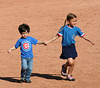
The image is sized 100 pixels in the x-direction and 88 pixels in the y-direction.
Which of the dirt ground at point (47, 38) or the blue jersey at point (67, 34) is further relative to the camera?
the dirt ground at point (47, 38)

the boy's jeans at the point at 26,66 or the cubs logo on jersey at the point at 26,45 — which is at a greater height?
the cubs logo on jersey at the point at 26,45

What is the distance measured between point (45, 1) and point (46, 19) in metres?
3.69

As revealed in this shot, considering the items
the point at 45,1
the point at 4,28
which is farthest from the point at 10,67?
the point at 45,1

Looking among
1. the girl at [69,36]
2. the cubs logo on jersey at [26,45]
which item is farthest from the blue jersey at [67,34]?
the cubs logo on jersey at [26,45]

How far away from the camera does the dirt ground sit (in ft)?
28.6

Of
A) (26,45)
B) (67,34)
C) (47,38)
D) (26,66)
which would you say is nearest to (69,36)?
(67,34)

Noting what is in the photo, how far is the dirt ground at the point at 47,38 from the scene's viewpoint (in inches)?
343

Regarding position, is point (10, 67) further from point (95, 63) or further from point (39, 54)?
point (95, 63)

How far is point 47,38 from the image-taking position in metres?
12.9

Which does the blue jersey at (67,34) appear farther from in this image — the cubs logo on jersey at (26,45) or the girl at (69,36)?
the cubs logo on jersey at (26,45)

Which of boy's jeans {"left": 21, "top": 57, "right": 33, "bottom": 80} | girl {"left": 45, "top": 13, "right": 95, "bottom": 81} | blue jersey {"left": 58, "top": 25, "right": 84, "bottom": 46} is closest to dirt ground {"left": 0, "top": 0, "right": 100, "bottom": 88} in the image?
boy's jeans {"left": 21, "top": 57, "right": 33, "bottom": 80}

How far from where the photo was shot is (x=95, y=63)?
9992mm

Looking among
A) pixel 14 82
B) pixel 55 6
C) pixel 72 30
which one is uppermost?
pixel 55 6

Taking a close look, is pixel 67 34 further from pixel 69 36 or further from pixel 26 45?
pixel 26 45
